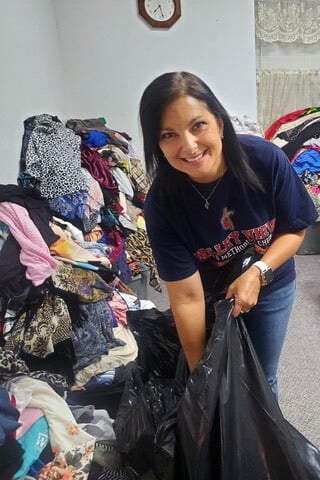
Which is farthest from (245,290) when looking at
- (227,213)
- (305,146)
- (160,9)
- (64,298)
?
(160,9)

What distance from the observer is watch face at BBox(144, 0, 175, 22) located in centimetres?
288

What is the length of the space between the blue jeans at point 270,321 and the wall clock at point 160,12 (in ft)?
8.41

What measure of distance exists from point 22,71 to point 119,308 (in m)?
1.30

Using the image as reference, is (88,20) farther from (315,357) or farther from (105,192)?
(315,357)

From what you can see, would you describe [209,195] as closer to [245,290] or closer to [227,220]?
[227,220]

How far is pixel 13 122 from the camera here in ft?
5.85

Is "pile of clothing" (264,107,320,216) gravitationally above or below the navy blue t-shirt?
below

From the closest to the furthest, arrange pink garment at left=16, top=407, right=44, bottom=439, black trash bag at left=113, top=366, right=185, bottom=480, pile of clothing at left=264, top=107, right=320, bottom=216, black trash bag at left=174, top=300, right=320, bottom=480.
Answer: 1. black trash bag at left=174, top=300, right=320, bottom=480
2. black trash bag at left=113, top=366, right=185, bottom=480
3. pink garment at left=16, top=407, right=44, bottom=439
4. pile of clothing at left=264, top=107, right=320, bottom=216

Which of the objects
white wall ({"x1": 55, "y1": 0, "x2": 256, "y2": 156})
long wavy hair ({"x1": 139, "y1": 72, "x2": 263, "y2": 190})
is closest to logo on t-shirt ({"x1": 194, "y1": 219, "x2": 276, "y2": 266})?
long wavy hair ({"x1": 139, "y1": 72, "x2": 263, "y2": 190})

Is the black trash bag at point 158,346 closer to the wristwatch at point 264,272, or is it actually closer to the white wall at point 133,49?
the wristwatch at point 264,272

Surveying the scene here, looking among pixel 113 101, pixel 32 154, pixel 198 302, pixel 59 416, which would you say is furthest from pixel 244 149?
pixel 113 101

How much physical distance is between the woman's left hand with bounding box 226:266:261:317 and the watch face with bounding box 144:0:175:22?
8.73 ft

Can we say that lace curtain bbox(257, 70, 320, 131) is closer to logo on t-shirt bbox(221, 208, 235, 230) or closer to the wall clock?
the wall clock

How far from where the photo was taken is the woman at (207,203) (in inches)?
31.8
